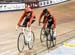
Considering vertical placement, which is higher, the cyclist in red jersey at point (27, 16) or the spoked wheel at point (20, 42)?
the cyclist in red jersey at point (27, 16)

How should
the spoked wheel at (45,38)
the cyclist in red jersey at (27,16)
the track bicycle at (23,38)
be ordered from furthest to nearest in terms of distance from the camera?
the spoked wheel at (45,38) → the track bicycle at (23,38) → the cyclist in red jersey at (27,16)

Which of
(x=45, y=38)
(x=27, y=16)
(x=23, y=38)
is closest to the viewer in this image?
(x=27, y=16)

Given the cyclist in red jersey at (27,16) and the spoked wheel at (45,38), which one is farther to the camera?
the spoked wheel at (45,38)

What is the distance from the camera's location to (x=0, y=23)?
59.9 ft

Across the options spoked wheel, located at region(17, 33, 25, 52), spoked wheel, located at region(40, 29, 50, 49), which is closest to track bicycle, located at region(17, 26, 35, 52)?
spoked wheel, located at region(17, 33, 25, 52)

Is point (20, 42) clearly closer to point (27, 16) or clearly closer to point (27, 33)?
point (27, 33)

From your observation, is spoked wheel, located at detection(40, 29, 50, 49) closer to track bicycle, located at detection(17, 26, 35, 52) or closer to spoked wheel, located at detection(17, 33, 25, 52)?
track bicycle, located at detection(17, 26, 35, 52)

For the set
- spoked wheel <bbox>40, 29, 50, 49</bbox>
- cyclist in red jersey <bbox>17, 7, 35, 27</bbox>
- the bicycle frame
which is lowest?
spoked wheel <bbox>40, 29, 50, 49</bbox>

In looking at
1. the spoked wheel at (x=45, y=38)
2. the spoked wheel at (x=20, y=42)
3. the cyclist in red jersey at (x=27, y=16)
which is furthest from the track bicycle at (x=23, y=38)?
the spoked wheel at (x=45, y=38)

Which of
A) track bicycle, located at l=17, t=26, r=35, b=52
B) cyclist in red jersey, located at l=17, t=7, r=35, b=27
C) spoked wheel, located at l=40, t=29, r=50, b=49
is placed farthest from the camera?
spoked wheel, located at l=40, t=29, r=50, b=49

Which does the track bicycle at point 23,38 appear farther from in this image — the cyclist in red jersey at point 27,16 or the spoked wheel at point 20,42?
the cyclist in red jersey at point 27,16

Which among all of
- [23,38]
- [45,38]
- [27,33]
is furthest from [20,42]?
[45,38]

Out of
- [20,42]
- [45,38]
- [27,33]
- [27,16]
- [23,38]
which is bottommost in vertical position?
[45,38]

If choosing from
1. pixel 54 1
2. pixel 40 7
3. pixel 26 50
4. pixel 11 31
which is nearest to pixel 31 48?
pixel 26 50
